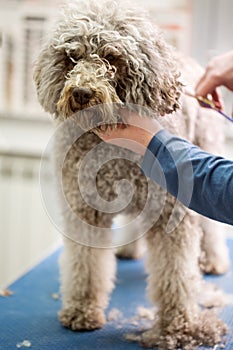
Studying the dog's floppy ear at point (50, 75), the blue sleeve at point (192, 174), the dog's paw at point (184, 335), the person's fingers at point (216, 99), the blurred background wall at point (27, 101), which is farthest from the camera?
the blurred background wall at point (27, 101)

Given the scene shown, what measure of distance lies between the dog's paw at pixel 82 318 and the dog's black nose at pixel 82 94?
53cm

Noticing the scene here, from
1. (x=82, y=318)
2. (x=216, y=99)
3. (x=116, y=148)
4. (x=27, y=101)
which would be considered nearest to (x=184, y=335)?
(x=82, y=318)

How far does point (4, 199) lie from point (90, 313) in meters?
0.95

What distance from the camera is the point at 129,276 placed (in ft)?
5.43

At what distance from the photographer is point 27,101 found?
2.18 m

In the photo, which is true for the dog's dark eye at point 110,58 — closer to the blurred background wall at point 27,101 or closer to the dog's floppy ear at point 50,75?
the dog's floppy ear at point 50,75

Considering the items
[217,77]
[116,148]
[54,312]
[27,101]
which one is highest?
[217,77]

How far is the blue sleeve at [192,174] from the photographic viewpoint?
95 centimetres

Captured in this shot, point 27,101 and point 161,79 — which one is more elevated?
point 161,79

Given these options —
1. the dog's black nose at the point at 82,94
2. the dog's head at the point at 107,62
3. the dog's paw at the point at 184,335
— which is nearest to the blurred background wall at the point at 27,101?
the dog's paw at the point at 184,335

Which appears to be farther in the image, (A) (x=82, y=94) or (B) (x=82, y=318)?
(B) (x=82, y=318)

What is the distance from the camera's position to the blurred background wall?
2035 mm

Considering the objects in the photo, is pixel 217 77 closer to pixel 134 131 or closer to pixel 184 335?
pixel 134 131

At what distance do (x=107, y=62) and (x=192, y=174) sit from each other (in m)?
0.24
